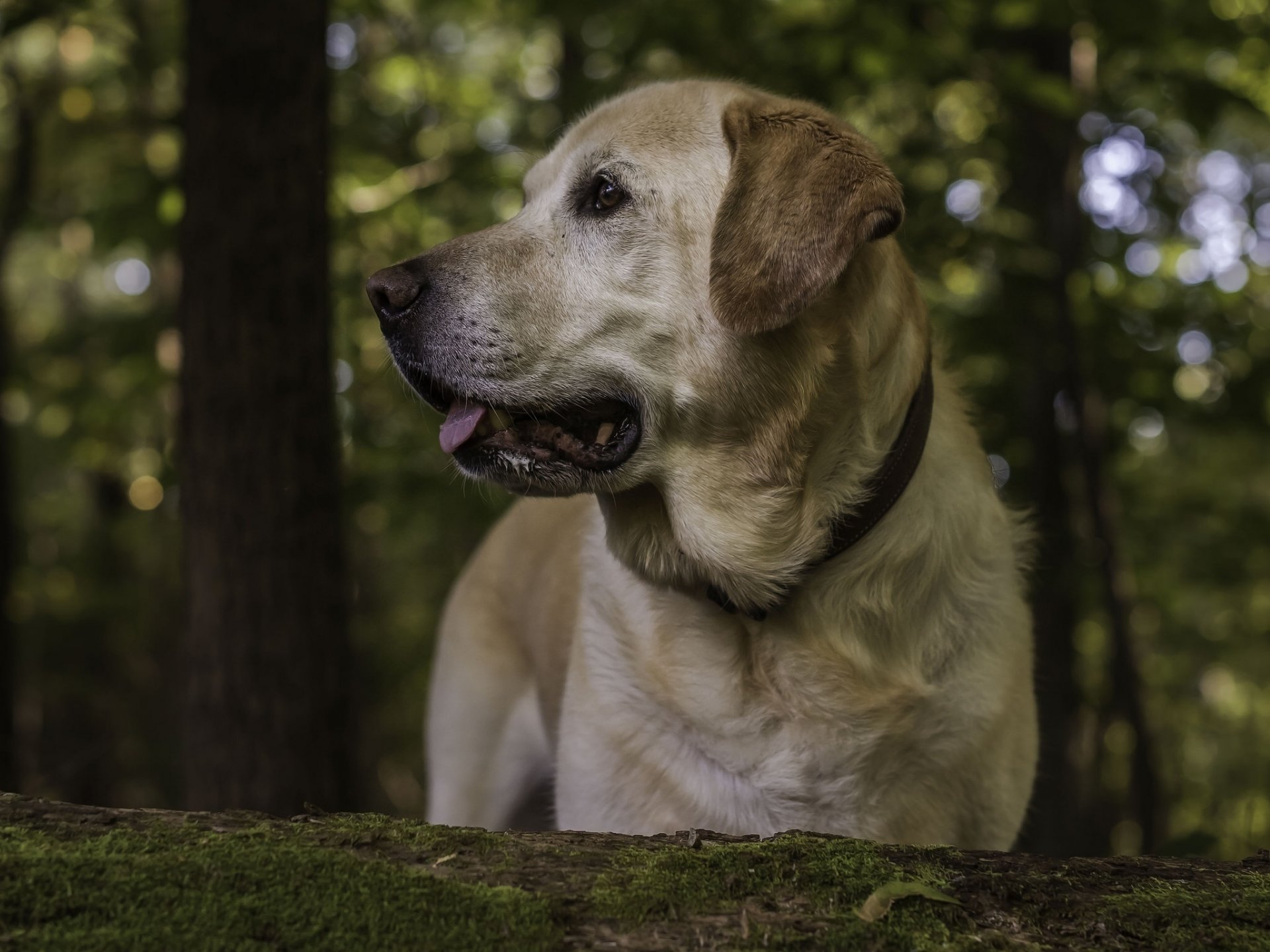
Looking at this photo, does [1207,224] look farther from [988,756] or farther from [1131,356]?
[988,756]

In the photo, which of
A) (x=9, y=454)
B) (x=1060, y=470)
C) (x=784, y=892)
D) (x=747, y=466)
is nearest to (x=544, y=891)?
(x=784, y=892)

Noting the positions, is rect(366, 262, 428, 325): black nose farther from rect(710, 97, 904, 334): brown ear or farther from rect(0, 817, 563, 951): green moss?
rect(0, 817, 563, 951): green moss

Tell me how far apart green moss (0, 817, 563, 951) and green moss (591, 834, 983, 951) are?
0.52ft

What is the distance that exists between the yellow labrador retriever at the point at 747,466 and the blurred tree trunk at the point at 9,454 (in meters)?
4.82

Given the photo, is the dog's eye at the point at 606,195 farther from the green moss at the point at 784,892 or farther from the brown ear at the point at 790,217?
the green moss at the point at 784,892

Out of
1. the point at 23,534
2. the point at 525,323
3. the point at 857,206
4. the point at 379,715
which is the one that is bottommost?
the point at 379,715

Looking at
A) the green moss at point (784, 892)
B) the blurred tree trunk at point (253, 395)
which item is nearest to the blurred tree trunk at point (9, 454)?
the blurred tree trunk at point (253, 395)

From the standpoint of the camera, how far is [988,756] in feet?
9.18

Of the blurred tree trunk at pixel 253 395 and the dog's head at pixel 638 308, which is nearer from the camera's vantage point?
the dog's head at pixel 638 308

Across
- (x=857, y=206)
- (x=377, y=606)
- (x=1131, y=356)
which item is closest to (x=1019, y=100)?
(x=1131, y=356)

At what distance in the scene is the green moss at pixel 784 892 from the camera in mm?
1650

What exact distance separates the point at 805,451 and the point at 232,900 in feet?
5.21

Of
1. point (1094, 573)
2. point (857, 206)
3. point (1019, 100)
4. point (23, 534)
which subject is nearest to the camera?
point (857, 206)

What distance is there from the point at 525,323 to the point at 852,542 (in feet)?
2.99
